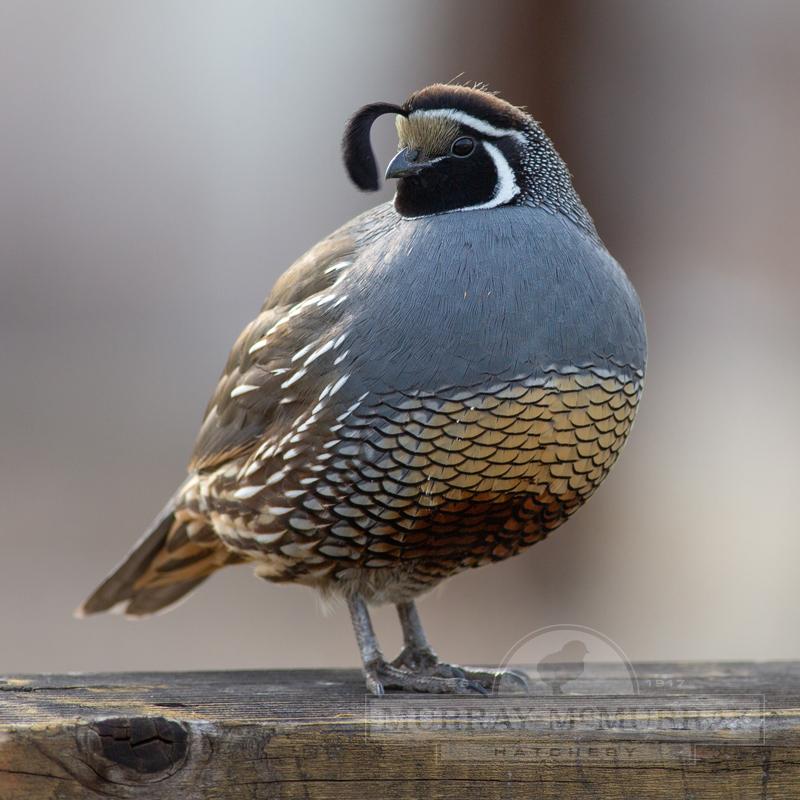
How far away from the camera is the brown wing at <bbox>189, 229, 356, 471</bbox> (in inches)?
140

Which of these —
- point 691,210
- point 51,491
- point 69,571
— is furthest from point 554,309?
point 51,491

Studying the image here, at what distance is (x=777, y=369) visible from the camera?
8.47m

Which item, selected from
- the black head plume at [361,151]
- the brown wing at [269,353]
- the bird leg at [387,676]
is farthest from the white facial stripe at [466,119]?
the bird leg at [387,676]

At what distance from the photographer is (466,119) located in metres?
3.44

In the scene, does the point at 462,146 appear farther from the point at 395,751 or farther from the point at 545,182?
the point at 395,751

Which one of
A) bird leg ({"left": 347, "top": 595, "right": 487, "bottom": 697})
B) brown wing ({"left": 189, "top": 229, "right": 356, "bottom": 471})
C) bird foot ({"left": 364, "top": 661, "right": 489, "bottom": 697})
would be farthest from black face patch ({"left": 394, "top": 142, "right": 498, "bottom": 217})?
bird foot ({"left": 364, "top": 661, "right": 489, "bottom": 697})

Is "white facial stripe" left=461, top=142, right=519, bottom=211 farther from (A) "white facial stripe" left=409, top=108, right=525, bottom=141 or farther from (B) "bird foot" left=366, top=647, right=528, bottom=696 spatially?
(B) "bird foot" left=366, top=647, right=528, bottom=696

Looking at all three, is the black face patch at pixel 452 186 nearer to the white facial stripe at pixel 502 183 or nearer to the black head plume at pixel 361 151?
the white facial stripe at pixel 502 183

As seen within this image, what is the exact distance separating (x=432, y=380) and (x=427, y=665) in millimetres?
979

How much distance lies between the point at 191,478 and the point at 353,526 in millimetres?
885

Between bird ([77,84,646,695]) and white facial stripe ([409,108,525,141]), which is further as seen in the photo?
white facial stripe ([409,108,525,141])

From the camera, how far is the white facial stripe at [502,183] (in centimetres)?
349

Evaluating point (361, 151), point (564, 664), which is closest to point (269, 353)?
point (361, 151)

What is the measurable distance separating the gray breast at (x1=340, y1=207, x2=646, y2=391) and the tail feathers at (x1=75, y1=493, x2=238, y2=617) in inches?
41.7
